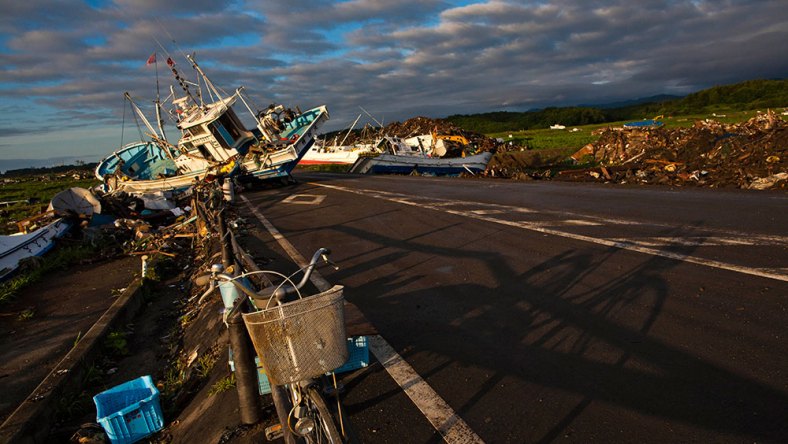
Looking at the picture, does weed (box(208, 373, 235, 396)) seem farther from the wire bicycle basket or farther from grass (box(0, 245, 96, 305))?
grass (box(0, 245, 96, 305))

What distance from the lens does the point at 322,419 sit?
251cm

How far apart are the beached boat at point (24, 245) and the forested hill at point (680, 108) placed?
72.9m

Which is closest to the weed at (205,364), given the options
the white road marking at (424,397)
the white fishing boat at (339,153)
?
the white road marking at (424,397)

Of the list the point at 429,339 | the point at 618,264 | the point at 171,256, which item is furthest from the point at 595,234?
the point at 171,256

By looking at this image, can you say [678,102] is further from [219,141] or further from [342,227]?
[342,227]

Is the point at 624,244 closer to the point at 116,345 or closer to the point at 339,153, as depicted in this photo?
the point at 116,345

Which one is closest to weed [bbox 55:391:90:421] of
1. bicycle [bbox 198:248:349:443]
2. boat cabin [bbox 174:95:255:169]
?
bicycle [bbox 198:248:349:443]

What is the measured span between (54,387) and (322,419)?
160 inches

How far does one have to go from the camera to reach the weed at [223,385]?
4082 mm

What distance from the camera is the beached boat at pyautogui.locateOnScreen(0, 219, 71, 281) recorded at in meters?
10.9

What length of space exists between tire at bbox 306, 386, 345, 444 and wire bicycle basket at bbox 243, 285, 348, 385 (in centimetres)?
17

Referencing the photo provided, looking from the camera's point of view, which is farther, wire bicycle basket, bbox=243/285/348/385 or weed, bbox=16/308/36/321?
weed, bbox=16/308/36/321

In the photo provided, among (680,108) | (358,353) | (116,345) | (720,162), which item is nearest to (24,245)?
(116,345)

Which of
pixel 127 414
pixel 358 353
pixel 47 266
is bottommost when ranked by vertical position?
pixel 47 266
